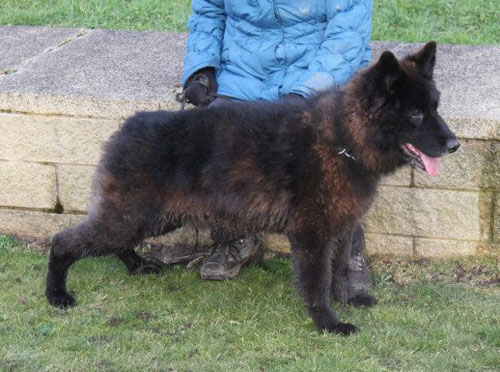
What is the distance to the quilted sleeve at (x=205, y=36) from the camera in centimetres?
526

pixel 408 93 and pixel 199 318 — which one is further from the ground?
pixel 408 93

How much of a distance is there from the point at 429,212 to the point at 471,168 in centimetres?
41

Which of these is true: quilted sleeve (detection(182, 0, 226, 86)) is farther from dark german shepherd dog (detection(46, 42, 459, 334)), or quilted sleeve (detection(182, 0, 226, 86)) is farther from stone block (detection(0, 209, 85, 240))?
stone block (detection(0, 209, 85, 240))

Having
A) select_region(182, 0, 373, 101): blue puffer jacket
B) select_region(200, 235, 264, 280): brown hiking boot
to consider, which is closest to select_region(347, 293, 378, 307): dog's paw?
select_region(200, 235, 264, 280): brown hiking boot

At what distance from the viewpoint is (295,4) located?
195 inches

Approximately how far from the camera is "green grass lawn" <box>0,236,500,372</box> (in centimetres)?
428

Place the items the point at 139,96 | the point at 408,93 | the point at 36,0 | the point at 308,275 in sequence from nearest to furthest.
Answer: the point at 408,93
the point at 308,275
the point at 139,96
the point at 36,0

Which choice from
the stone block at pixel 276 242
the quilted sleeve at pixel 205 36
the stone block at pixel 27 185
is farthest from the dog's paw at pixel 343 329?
the stone block at pixel 27 185

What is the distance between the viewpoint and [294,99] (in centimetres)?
465

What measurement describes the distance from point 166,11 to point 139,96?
2.86 meters

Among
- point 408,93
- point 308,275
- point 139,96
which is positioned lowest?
point 308,275

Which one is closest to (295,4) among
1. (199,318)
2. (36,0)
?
(199,318)

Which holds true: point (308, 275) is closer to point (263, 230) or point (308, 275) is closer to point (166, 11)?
point (263, 230)

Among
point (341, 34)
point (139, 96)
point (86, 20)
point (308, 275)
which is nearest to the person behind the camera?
point (308, 275)
